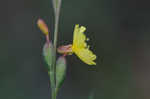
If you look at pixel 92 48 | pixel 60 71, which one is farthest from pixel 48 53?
pixel 92 48

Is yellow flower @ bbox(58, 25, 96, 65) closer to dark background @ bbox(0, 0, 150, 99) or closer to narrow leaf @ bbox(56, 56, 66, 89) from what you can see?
narrow leaf @ bbox(56, 56, 66, 89)

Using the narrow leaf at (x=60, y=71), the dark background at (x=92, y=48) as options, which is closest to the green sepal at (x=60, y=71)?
the narrow leaf at (x=60, y=71)

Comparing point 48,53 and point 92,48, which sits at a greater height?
point 48,53

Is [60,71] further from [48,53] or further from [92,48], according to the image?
[92,48]

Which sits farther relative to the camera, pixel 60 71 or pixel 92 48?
pixel 92 48

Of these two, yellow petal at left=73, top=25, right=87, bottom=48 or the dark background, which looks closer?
yellow petal at left=73, top=25, right=87, bottom=48

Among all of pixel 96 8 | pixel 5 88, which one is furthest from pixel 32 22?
pixel 5 88

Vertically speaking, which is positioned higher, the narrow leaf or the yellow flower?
the yellow flower

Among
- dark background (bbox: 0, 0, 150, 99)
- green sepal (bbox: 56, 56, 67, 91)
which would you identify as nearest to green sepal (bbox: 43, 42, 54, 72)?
green sepal (bbox: 56, 56, 67, 91)
